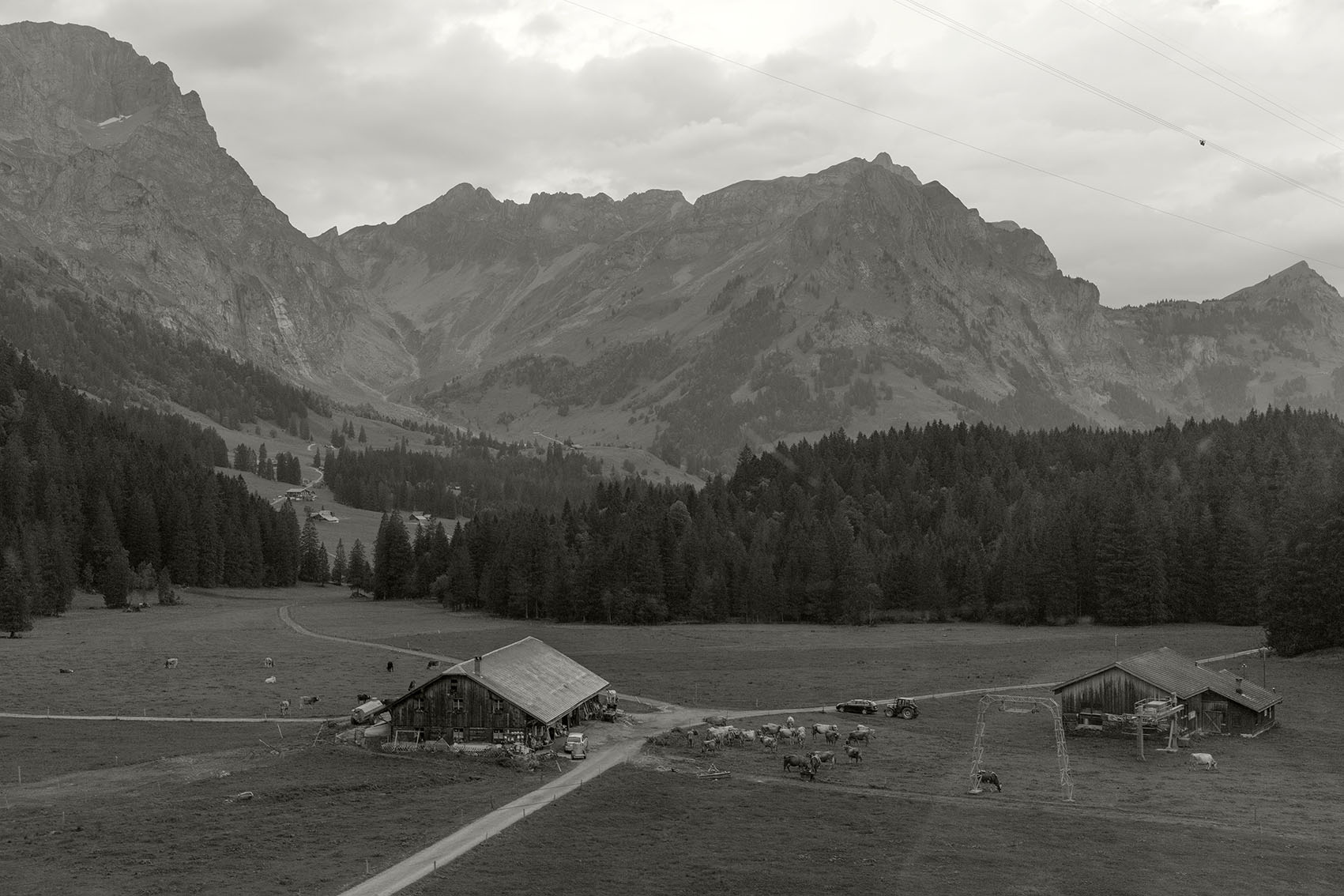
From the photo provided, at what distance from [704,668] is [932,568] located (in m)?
61.6

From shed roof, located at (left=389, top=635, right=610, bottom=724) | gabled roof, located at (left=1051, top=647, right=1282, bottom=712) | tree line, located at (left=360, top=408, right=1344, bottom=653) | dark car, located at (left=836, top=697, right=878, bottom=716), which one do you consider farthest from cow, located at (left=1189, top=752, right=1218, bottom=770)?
tree line, located at (left=360, top=408, right=1344, bottom=653)

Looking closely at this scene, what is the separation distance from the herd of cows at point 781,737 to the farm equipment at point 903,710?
23.3 ft

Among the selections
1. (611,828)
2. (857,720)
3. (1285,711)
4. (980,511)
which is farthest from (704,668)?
(980,511)

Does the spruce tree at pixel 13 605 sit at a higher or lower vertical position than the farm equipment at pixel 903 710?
higher

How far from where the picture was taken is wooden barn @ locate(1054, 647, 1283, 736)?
84.2 metres

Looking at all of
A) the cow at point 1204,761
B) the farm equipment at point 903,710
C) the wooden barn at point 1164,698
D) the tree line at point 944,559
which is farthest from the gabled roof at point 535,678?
the tree line at point 944,559

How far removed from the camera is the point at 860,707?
8900 centimetres

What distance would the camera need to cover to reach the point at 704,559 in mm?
173000

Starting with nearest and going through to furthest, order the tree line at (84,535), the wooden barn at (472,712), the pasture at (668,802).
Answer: the pasture at (668,802), the wooden barn at (472,712), the tree line at (84,535)

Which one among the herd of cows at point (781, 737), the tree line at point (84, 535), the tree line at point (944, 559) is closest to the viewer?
the herd of cows at point (781, 737)

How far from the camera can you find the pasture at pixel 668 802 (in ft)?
→ 157

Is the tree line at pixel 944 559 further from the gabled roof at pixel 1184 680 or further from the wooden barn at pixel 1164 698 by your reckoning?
the wooden barn at pixel 1164 698

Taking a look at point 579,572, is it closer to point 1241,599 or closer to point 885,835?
point 1241,599

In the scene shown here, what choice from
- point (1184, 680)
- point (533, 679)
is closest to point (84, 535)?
point (533, 679)
